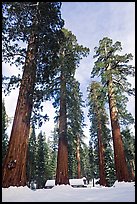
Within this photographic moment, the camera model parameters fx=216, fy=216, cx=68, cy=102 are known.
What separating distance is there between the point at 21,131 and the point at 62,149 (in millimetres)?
6909

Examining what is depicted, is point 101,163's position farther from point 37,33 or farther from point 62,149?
point 37,33

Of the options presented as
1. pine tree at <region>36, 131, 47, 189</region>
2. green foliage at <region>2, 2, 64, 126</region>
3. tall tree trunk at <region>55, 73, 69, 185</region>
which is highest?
green foliage at <region>2, 2, 64, 126</region>

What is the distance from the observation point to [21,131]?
8.21 m

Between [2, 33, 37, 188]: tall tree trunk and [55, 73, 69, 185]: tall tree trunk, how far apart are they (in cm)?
646

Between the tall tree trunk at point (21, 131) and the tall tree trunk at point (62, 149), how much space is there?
21.2 ft

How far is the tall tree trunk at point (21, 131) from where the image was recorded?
7.56 m

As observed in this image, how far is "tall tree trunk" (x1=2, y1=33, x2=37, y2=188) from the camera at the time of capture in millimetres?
7559

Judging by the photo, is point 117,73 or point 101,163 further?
point 101,163

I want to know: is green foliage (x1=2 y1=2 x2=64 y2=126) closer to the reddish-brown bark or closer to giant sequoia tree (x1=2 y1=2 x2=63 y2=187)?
giant sequoia tree (x1=2 y1=2 x2=63 y2=187)

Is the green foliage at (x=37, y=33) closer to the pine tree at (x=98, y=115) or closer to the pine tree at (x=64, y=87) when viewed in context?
the pine tree at (x=64, y=87)

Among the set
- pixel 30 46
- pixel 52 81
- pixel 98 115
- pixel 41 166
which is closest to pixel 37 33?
pixel 30 46

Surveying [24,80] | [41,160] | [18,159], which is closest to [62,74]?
[24,80]

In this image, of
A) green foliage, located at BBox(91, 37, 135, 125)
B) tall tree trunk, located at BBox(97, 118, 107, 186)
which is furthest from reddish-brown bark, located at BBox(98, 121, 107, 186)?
green foliage, located at BBox(91, 37, 135, 125)

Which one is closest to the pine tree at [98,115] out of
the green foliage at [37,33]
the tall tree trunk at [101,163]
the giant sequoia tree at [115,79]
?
the tall tree trunk at [101,163]
